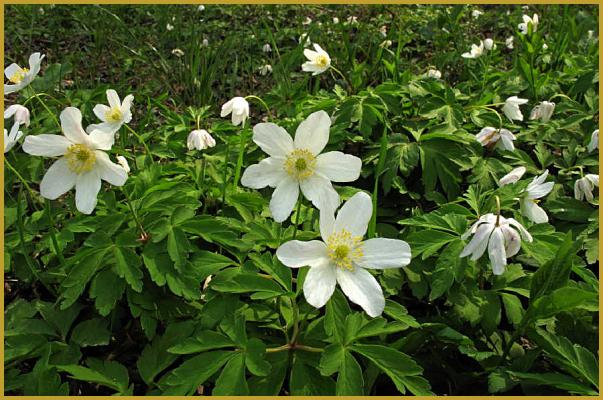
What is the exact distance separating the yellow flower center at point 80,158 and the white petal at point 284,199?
2.27 feet

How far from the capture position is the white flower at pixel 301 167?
194 centimetres

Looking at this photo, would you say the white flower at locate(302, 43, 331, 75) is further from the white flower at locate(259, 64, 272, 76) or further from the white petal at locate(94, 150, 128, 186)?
the white petal at locate(94, 150, 128, 186)

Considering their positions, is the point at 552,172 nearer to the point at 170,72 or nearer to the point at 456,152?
the point at 456,152

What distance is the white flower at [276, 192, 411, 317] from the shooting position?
1.78 m

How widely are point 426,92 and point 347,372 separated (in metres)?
1.90

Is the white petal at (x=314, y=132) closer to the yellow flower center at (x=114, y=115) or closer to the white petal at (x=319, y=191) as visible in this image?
the white petal at (x=319, y=191)

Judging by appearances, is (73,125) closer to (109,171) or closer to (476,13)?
(109,171)

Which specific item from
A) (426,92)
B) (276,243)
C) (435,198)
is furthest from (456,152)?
(276,243)

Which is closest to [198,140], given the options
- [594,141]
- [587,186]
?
[587,186]

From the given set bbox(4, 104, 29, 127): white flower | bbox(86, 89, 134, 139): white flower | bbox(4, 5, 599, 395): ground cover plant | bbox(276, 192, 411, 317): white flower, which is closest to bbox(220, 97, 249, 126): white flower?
bbox(4, 5, 599, 395): ground cover plant

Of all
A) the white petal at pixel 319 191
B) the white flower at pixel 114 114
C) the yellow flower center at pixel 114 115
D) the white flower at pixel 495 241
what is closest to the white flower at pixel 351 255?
the white petal at pixel 319 191

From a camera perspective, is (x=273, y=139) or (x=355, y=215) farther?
(x=273, y=139)

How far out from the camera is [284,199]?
196 cm

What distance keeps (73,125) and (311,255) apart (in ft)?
3.19
